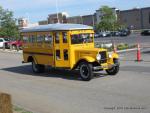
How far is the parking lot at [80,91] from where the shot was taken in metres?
10.6

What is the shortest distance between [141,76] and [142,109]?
5.68 m

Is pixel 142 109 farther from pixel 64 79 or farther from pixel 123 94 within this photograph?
pixel 64 79

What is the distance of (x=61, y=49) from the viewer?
16.6 m

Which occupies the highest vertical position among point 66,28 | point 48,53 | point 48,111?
point 66,28

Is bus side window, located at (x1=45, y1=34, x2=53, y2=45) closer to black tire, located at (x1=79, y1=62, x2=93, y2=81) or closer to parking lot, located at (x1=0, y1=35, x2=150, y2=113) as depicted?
parking lot, located at (x1=0, y1=35, x2=150, y2=113)

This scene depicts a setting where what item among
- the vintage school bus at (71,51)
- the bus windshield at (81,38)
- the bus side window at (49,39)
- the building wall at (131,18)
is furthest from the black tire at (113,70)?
the building wall at (131,18)

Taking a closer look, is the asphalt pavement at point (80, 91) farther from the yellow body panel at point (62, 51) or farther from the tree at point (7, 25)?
the tree at point (7, 25)

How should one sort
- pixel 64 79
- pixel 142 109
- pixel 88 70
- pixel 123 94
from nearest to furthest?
1. pixel 142 109
2. pixel 123 94
3. pixel 88 70
4. pixel 64 79

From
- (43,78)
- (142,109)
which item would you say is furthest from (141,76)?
(142,109)

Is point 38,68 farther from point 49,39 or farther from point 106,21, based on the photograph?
point 106,21

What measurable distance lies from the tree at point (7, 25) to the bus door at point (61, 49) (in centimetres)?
4130

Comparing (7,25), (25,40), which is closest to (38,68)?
(25,40)

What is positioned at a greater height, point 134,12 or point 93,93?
point 134,12

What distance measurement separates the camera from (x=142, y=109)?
991 cm
